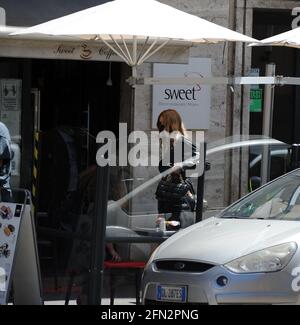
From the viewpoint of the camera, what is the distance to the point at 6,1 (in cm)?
1067

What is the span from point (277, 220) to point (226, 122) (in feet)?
16.3

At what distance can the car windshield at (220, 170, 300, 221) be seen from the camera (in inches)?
299

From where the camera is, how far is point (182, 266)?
7.07m

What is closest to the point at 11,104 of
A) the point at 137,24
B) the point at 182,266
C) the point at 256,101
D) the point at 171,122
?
the point at 171,122

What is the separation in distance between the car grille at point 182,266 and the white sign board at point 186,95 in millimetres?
4693

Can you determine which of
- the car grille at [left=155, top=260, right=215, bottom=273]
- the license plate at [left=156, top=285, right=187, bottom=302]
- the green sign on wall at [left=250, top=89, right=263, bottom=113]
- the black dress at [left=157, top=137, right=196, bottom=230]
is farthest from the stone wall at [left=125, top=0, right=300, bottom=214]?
the license plate at [left=156, top=285, right=187, bottom=302]

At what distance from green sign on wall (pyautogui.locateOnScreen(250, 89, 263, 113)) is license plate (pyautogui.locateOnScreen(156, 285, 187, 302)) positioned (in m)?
5.94

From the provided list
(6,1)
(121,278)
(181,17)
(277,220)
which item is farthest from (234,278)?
(6,1)

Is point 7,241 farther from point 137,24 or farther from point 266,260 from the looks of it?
point 137,24

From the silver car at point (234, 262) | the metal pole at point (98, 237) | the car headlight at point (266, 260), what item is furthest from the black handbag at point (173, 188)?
the car headlight at point (266, 260)

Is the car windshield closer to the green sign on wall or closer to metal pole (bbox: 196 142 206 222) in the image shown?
metal pole (bbox: 196 142 206 222)

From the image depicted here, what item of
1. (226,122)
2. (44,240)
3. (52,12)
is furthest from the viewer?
(226,122)

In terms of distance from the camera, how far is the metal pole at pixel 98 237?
7.27 meters
